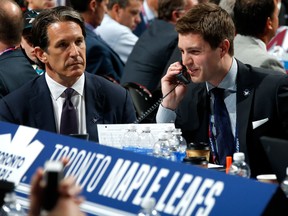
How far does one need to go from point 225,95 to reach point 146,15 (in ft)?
22.0

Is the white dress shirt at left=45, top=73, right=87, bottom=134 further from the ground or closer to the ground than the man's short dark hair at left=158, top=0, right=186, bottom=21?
further from the ground

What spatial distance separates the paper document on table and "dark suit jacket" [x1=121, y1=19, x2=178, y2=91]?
8.65 ft

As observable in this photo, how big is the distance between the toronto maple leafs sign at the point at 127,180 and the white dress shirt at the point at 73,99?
1.01 metres

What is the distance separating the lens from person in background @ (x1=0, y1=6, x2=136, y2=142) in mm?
4449

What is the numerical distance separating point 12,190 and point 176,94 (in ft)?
6.10

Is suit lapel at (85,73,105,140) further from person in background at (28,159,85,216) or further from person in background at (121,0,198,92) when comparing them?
person in background at (28,159,85,216)

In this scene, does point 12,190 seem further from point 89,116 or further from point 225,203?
point 89,116

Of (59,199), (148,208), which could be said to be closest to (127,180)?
(148,208)

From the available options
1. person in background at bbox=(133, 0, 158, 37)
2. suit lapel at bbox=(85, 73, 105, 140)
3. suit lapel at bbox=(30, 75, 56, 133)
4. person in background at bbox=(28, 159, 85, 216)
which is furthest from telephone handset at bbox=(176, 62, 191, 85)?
person in background at bbox=(133, 0, 158, 37)

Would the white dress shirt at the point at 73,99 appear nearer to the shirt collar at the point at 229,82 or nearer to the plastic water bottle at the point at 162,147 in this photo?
the plastic water bottle at the point at 162,147

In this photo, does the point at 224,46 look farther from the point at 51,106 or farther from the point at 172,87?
the point at 51,106

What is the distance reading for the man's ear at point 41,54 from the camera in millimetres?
4723

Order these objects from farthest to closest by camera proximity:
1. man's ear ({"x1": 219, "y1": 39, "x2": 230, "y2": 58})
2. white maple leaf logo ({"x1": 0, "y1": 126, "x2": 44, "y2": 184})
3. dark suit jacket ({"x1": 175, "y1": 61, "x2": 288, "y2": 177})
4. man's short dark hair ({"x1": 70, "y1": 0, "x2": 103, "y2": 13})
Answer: man's short dark hair ({"x1": 70, "y1": 0, "x2": 103, "y2": 13}) → man's ear ({"x1": 219, "y1": 39, "x2": 230, "y2": 58}) → dark suit jacket ({"x1": 175, "y1": 61, "x2": 288, "y2": 177}) → white maple leaf logo ({"x1": 0, "y1": 126, "x2": 44, "y2": 184})

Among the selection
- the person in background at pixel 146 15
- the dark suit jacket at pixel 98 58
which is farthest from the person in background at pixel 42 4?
the person in background at pixel 146 15
